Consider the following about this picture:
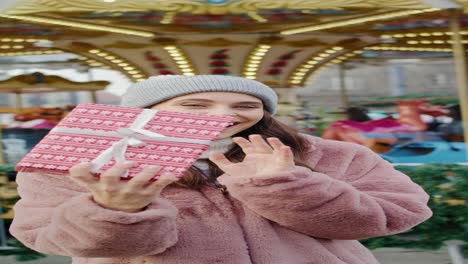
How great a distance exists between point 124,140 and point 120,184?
0.29 feet

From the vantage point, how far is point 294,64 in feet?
22.9

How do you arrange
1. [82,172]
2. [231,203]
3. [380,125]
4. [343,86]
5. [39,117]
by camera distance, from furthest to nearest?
[343,86] → [380,125] → [39,117] → [231,203] → [82,172]

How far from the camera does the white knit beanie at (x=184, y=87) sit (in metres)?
1.52

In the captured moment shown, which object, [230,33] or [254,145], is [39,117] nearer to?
[230,33]

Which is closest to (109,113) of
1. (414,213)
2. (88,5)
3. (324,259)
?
(324,259)

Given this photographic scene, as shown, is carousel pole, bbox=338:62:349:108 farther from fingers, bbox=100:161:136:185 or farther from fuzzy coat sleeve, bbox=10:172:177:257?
fingers, bbox=100:161:136:185

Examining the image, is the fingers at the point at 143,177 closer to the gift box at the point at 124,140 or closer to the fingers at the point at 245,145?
the gift box at the point at 124,140

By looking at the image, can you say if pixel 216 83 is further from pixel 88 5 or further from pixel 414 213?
pixel 88 5

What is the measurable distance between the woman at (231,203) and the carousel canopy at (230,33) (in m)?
4.00

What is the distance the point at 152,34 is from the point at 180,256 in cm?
530

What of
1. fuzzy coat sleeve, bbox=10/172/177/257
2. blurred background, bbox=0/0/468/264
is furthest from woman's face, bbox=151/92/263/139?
blurred background, bbox=0/0/468/264

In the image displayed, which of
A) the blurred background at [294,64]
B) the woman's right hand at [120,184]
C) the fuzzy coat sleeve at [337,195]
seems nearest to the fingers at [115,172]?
the woman's right hand at [120,184]

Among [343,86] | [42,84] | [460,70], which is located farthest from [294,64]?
[42,84]

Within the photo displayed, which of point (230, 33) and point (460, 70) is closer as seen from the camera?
point (460, 70)
